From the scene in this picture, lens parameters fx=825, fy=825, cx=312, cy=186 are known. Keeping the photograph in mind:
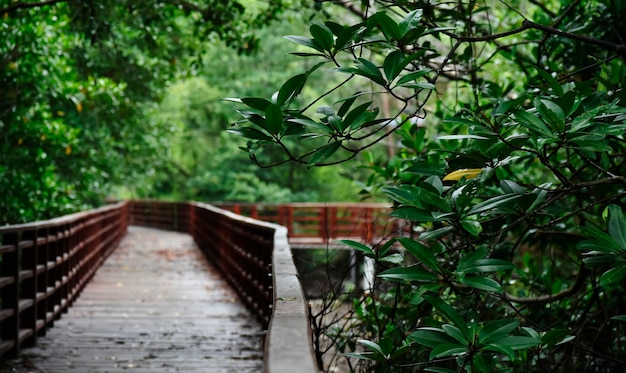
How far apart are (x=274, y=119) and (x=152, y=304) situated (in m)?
7.23

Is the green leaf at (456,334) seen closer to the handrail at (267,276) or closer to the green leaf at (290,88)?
the handrail at (267,276)

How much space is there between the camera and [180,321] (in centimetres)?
802

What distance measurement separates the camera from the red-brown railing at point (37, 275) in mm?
5914

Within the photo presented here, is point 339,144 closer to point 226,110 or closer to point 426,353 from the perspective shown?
point 426,353

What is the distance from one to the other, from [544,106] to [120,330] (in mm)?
5801

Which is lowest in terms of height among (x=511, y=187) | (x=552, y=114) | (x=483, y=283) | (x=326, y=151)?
(x=483, y=283)

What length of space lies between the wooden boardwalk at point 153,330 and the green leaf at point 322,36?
3638 millimetres

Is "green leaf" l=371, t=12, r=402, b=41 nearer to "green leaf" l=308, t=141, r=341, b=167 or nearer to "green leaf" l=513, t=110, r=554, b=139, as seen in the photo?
"green leaf" l=308, t=141, r=341, b=167

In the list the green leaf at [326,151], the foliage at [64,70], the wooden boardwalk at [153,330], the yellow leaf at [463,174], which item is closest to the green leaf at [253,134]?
the green leaf at [326,151]

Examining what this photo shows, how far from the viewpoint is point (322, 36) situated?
2.47 metres

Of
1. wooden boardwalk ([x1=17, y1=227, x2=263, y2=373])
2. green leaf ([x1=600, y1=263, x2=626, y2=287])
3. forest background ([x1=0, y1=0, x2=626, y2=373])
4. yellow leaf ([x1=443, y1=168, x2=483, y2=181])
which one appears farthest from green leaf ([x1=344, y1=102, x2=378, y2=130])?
wooden boardwalk ([x1=17, y1=227, x2=263, y2=373])

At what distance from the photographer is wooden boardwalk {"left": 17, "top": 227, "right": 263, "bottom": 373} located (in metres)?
5.92

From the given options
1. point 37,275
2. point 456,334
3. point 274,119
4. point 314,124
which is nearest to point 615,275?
point 456,334

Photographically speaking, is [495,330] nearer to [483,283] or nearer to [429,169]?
[483,283]
